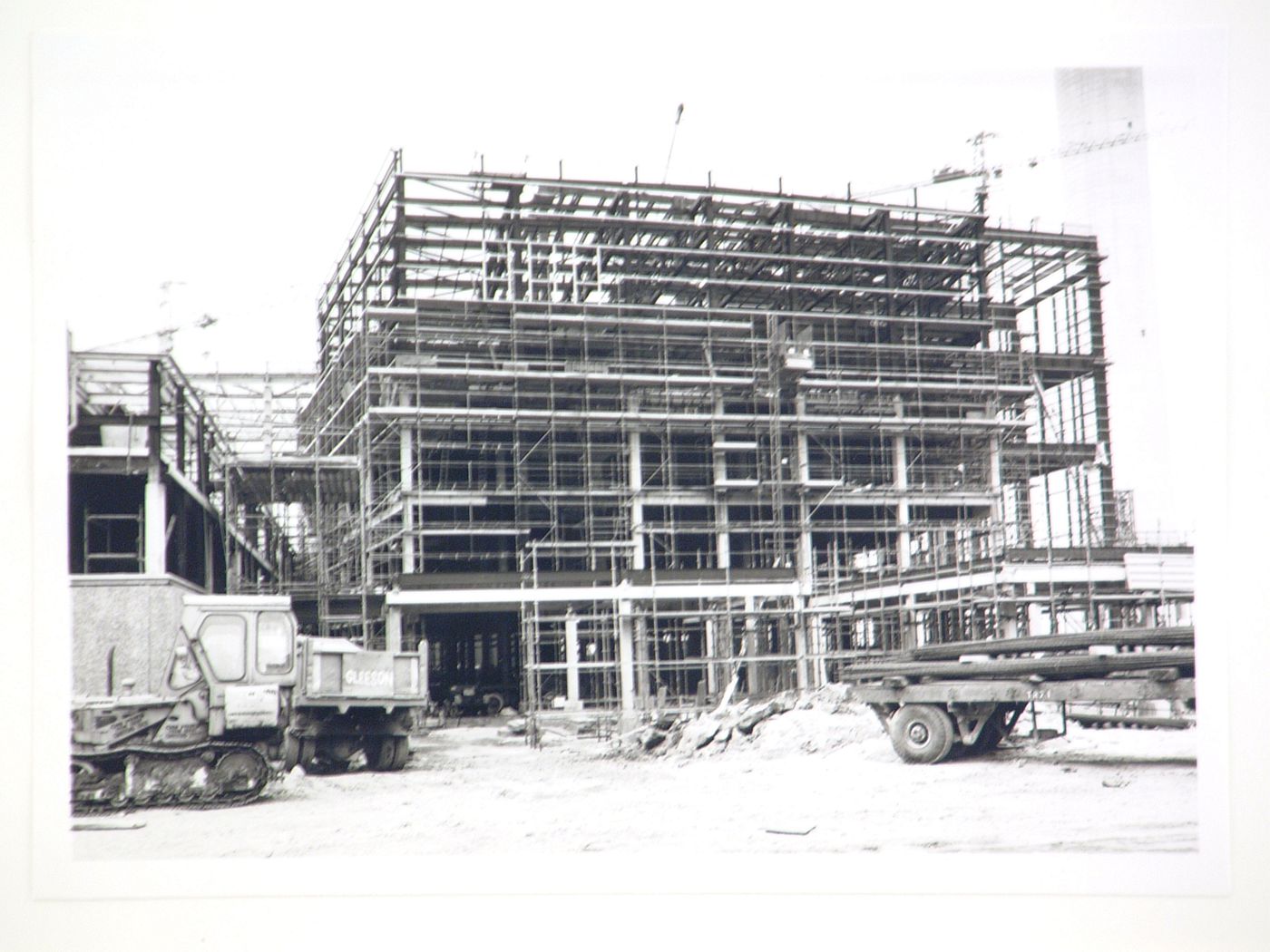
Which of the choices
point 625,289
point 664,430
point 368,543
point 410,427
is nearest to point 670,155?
point 625,289

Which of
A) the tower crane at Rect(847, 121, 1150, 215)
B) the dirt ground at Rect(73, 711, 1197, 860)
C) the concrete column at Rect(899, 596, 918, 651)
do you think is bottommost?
the dirt ground at Rect(73, 711, 1197, 860)

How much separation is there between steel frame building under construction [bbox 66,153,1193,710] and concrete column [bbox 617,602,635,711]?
0.03 meters

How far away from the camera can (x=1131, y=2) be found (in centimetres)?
768

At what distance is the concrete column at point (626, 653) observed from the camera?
9.63 m

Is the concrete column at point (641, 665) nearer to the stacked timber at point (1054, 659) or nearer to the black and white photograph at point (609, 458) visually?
the black and white photograph at point (609, 458)

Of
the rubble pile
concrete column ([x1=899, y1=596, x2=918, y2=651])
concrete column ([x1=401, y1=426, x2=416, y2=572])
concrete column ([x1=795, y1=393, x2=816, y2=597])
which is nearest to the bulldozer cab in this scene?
concrete column ([x1=401, y1=426, x2=416, y2=572])

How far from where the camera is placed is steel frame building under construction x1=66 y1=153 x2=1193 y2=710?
9.17 meters

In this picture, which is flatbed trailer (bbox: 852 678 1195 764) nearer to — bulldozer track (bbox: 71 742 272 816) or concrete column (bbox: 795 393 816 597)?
concrete column (bbox: 795 393 816 597)

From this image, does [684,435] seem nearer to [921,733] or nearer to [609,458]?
[609,458]

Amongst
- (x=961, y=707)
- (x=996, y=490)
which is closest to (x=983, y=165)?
(x=996, y=490)

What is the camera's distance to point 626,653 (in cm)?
979

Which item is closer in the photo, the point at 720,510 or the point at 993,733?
the point at 993,733

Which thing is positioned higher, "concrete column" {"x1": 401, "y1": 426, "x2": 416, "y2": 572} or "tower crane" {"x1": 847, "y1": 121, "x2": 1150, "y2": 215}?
"tower crane" {"x1": 847, "y1": 121, "x2": 1150, "y2": 215}

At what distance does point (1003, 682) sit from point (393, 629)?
4.69m
